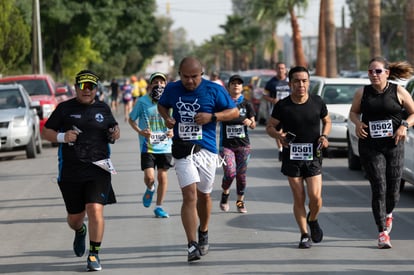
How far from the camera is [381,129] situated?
10062 mm

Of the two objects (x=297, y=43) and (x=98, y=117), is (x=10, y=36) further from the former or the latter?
(x=98, y=117)

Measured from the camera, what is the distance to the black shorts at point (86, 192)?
8.93m

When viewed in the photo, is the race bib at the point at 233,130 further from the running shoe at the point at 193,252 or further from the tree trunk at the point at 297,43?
the tree trunk at the point at 297,43

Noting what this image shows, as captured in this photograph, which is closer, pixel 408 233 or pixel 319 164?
pixel 319 164

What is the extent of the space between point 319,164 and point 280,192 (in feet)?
16.4

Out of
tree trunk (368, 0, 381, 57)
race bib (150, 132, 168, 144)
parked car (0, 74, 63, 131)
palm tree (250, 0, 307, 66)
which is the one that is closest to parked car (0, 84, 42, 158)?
parked car (0, 74, 63, 131)

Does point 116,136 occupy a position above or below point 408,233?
above

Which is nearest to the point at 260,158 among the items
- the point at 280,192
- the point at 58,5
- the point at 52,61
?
the point at 280,192

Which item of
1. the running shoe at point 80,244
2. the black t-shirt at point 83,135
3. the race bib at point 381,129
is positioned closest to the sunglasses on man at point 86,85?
the black t-shirt at point 83,135

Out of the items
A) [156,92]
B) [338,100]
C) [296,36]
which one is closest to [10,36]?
[296,36]

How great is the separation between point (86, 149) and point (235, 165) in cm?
408

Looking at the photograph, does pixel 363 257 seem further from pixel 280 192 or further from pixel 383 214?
pixel 280 192

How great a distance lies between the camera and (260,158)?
21.2m

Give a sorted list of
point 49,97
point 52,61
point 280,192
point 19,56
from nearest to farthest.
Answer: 1. point 280,192
2. point 49,97
3. point 19,56
4. point 52,61
